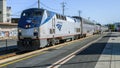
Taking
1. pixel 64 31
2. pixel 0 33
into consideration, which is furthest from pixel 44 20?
pixel 0 33

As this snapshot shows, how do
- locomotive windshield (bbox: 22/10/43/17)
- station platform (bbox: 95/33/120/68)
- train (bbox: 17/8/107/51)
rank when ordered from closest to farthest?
station platform (bbox: 95/33/120/68), train (bbox: 17/8/107/51), locomotive windshield (bbox: 22/10/43/17)

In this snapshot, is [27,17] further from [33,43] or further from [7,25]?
[7,25]

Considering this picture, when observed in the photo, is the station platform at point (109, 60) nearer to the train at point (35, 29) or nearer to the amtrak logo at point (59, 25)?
the train at point (35, 29)

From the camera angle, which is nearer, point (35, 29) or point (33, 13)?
point (35, 29)

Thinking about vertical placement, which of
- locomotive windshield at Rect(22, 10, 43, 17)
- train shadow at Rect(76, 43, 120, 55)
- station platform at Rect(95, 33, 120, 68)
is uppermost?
locomotive windshield at Rect(22, 10, 43, 17)

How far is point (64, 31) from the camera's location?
1391 inches

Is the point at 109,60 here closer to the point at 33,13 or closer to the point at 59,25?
the point at 33,13

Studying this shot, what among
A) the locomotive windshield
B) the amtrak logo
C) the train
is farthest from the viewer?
the amtrak logo

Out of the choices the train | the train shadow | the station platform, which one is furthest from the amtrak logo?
the station platform

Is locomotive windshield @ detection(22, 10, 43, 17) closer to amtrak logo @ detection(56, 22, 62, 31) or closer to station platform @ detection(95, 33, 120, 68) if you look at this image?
amtrak logo @ detection(56, 22, 62, 31)

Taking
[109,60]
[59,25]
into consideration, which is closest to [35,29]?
[59,25]

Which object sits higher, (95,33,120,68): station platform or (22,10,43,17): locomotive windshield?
(22,10,43,17): locomotive windshield

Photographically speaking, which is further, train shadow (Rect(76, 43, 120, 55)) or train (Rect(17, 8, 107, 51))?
train (Rect(17, 8, 107, 51))

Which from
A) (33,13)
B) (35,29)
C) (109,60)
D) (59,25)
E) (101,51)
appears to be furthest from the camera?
(59,25)
